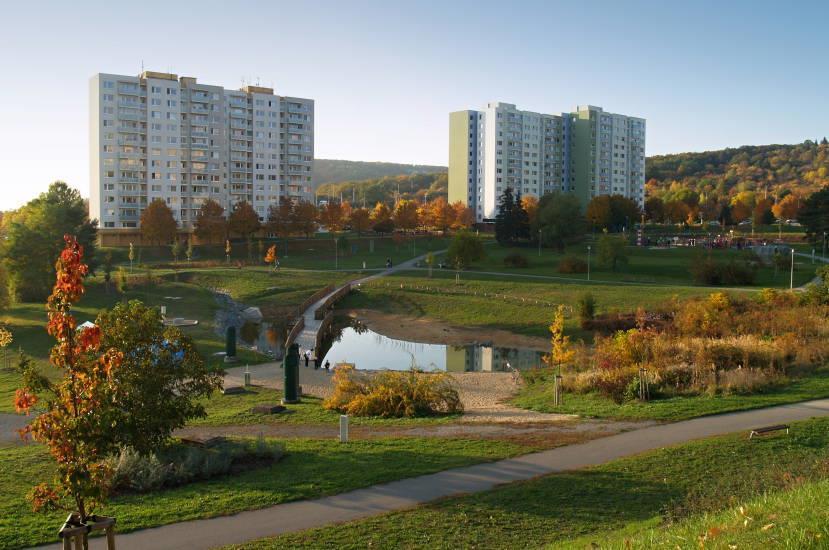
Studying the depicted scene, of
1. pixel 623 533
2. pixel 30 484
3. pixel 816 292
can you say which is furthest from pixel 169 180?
pixel 623 533

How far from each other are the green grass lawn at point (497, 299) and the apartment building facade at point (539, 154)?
7452 centimetres

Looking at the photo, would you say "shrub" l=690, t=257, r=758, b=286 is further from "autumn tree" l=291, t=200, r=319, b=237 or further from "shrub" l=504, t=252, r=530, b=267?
"autumn tree" l=291, t=200, r=319, b=237

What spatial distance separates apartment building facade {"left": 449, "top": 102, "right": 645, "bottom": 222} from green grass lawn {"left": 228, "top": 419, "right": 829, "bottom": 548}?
124418 millimetres

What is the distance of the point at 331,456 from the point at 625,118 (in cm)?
14830

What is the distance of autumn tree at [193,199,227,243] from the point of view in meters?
93.5

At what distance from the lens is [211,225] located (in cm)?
9325

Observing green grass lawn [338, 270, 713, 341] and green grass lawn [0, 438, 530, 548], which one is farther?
green grass lawn [338, 270, 713, 341]

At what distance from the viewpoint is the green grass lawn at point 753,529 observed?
8.02 m

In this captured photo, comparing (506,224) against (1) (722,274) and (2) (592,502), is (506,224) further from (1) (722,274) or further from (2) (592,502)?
(2) (592,502)

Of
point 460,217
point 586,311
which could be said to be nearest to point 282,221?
point 460,217

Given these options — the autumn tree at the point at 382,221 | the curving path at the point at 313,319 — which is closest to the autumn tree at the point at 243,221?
the autumn tree at the point at 382,221

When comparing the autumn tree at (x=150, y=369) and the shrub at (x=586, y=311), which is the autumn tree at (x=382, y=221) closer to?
the shrub at (x=586, y=311)

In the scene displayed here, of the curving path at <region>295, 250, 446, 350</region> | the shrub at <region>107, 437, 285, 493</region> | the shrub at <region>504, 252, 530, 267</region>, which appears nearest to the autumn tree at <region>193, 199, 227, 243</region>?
the curving path at <region>295, 250, 446, 350</region>

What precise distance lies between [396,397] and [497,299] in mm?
36394
